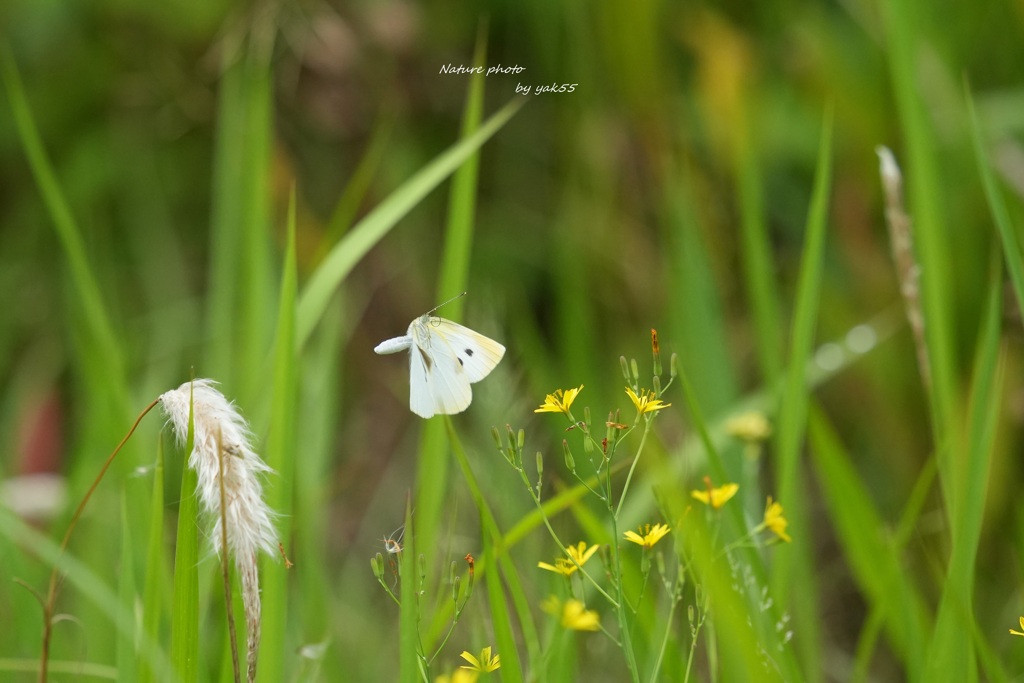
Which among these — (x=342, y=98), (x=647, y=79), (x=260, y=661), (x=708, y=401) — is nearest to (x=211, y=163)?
(x=342, y=98)

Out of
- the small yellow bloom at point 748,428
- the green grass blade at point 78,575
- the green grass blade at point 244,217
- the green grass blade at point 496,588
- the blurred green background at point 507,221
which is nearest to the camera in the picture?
the green grass blade at point 496,588

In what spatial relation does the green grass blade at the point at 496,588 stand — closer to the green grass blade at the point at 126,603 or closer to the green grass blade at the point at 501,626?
the green grass blade at the point at 501,626

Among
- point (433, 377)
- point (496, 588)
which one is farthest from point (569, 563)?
point (433, 377)

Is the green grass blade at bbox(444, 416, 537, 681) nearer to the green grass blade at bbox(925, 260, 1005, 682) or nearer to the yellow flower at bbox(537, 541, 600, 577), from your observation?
the yellow flower at bbox(537, 541, 600, 577)

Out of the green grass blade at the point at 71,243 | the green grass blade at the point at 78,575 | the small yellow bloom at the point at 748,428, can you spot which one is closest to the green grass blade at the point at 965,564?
the small yellow bloom at the point at 748,428

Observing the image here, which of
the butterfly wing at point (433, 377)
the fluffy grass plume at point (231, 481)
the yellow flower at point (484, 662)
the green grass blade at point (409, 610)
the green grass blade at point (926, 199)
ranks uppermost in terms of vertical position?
the green grass blade at point (926, 199)

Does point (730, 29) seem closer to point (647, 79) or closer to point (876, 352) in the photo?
point (647, 79)

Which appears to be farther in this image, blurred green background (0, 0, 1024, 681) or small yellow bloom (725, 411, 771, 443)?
blurred green background (0, 0, 1024, 681)

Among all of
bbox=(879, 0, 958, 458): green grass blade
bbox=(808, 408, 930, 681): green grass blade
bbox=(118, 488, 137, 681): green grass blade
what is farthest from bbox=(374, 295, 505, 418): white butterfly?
bbox=(879, 0, 958, 458): green grass blade
